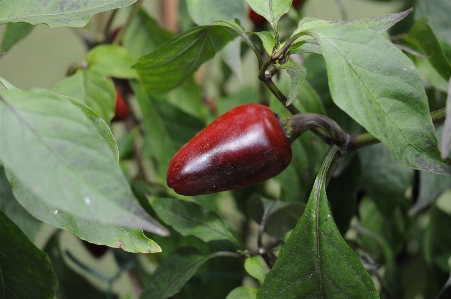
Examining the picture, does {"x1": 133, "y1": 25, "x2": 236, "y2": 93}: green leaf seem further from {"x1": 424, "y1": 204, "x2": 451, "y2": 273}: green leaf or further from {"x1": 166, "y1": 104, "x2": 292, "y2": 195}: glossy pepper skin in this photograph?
{"x1": 424, "y1": 204, "x2": 451, "y2": 273}: green leaf

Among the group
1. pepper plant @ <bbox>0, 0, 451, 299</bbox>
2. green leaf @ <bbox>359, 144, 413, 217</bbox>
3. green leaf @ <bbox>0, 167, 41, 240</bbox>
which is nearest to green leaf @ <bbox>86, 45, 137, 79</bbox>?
pepper plant @ <bbox>0, 0, 451, 299</bbox>

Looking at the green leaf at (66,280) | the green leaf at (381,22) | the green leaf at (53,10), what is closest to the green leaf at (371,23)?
the green leaf at (381,22)

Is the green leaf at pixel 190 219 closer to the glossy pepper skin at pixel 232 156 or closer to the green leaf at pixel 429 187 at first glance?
the glossy pepper skin at pixel 232 156

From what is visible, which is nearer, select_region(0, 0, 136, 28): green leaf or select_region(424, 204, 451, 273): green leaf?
select_region(0, 0, 136, 28): green leaf

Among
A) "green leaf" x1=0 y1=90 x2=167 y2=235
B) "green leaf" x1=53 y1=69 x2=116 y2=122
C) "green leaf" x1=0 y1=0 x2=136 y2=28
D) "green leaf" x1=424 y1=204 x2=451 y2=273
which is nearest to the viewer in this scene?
"green leaf" x1=0 y1=90 x2=167 y2=235

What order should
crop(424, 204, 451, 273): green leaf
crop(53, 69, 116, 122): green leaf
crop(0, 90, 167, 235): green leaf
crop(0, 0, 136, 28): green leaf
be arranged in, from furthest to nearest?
crop(424, 204, 451, 273): green leaf
crop(53, 69, 116, 122): green leaf
crop(0, 0, 136, 28): green leaf
crop(0, 90, 167, 235): green leaf

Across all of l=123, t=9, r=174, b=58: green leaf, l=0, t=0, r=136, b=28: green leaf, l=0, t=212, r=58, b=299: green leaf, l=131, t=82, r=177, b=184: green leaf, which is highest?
l=0, t=0, r=136, b=28: green leaf

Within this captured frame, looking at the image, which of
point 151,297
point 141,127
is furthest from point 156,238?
point 141,127

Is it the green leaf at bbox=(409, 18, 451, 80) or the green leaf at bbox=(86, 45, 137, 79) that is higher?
the green leaf at bbox=(86, 45, 137, 79)
